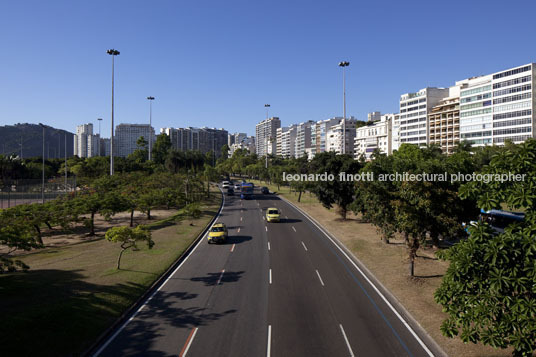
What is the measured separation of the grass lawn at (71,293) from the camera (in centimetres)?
1154

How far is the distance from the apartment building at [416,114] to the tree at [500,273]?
358 ft

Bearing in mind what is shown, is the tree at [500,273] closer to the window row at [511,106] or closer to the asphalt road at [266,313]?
the asphalt road at [266,313]

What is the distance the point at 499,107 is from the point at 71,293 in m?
102

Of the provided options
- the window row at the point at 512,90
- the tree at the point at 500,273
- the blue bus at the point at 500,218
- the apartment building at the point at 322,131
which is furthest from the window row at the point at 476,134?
the tree at the point at 500,273

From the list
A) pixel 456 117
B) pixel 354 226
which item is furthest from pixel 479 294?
pixel 456 117

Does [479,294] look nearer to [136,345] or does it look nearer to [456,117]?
[136,345]

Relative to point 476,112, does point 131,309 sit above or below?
below

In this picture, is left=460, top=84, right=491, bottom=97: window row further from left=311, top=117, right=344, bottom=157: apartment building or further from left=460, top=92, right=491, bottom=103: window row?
left=311, top=117, right=344, bottom=157: apartment building

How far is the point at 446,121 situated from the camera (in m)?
104

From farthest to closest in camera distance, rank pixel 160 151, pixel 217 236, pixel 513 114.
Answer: pixel 160 151, pixel 513 114, pixel 217 236

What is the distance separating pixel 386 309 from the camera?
1504 cm

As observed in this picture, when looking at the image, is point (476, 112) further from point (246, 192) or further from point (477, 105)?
point (246, 192)

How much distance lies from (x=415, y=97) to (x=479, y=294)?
12317 cm

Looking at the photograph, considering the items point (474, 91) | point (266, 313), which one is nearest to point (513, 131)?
point (474, 91)
